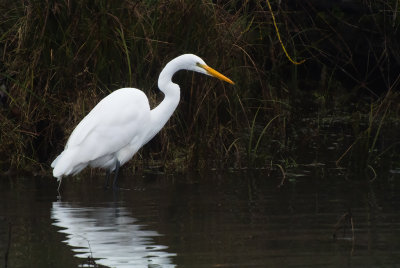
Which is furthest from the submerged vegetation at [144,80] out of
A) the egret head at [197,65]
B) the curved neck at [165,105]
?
the egret head at [197,65]

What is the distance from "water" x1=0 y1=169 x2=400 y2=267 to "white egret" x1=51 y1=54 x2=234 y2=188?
270 mm

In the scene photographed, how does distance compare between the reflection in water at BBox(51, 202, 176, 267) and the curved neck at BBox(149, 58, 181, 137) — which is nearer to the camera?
the reflection in water at BBox(51, 202, 176, 267)

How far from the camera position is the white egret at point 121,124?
759 cm

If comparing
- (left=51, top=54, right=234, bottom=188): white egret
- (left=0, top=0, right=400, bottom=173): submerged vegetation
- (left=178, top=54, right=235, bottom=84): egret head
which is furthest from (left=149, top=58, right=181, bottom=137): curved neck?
(left=0, top=0, right=400, bottom=173): submerged vegetation

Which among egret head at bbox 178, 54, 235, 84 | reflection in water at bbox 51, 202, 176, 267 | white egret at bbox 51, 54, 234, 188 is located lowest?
reflection in water at bbox 51, 202, 176, 267

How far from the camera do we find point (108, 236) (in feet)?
17.9

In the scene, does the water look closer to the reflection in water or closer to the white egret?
the reflection in water

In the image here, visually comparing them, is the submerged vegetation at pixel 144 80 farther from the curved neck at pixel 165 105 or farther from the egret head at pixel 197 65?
the egret head at pixel 197 65

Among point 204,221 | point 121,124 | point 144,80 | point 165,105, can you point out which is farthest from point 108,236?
point 144,80

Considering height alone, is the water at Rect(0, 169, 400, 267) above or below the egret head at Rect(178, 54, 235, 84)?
below

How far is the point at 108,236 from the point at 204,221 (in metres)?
0.71

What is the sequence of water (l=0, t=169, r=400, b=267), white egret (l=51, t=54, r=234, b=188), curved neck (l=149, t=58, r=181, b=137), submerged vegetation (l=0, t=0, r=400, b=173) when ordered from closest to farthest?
water (l=0, t=169, r=400, b=267) < white egret (l=51, t=54, r=234, b=188) < curved neck (l=149, t=58, r=181, b=137) < submerged vegetation (l=0, t=0, r=400, b=173)

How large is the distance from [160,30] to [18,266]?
4388 mm

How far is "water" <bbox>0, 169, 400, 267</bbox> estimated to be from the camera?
472 cm
